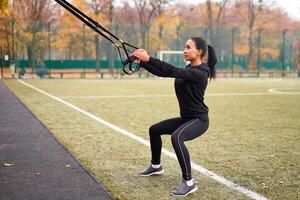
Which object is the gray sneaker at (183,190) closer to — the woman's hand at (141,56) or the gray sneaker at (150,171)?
the gray sneaker at (150,171)

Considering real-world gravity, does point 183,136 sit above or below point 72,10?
below

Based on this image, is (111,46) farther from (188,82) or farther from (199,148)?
(188,82)

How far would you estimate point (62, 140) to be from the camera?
27.8 feet

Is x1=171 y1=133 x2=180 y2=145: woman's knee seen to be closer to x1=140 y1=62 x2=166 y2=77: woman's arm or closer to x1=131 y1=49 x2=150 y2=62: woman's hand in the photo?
x1=140 y1=62 x2=166 y2=77: woman's arm

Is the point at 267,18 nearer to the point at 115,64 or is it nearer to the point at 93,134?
the point at 115,64

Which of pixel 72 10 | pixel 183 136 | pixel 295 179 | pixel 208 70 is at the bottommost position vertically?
pixel 295 179

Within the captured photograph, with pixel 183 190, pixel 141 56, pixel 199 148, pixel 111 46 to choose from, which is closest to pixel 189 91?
pixel 141 56

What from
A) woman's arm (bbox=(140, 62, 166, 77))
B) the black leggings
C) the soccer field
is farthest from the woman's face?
the soccer field

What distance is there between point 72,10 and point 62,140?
428cm

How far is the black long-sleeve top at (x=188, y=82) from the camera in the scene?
4.80 metres

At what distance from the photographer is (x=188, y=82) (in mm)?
5098

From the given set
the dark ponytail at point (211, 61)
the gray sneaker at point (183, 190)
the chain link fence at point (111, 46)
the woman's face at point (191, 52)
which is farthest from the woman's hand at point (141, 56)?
the chain link fence at point (111, 46)

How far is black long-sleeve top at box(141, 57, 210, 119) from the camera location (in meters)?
4.80

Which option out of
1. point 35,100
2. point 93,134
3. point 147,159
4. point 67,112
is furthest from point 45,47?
point 147,159
